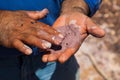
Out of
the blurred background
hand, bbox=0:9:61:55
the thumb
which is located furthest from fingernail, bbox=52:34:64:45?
the blurred background

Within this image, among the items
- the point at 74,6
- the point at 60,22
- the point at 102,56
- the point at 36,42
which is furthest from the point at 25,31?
the point at 102,56

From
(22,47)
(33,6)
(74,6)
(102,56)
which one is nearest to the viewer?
(22,47)

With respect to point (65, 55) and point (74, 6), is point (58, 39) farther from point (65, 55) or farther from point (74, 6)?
point (74, 6)

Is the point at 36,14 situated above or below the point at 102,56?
above

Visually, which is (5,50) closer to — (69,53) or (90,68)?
(69,53)

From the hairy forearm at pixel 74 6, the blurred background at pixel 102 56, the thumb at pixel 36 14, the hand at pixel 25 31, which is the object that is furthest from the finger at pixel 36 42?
the blurred background at pixel 102 56

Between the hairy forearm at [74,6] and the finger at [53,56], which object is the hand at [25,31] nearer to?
the finger at [53,56]
